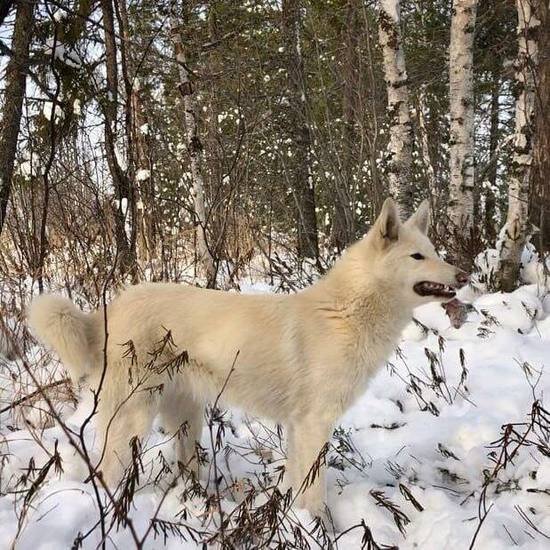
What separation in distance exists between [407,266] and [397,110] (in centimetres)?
348

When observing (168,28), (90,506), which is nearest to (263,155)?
(168,28)

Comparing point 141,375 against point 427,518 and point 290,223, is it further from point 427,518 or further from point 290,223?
point 290,223

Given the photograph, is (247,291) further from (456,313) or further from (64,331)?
(64,331)

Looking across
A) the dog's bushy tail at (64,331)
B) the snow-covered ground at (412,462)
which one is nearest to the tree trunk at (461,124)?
the snow-covered ground at (412,462)

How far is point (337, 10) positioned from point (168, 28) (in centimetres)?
335

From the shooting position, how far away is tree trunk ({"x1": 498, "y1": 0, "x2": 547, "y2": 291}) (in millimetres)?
4738

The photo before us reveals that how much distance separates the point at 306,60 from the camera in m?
11.5

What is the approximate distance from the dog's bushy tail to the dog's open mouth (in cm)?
188

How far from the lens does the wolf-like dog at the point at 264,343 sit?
2941mm

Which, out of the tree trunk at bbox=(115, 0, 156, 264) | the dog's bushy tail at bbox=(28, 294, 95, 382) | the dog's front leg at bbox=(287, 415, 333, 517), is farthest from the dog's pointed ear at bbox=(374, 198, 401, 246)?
the tree trunk at bbox=(115, 0, 156, 264)

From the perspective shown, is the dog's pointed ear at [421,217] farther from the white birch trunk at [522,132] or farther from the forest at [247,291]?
the white birch trunk at [522,132]

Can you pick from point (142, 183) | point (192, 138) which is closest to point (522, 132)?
point (142, 183)

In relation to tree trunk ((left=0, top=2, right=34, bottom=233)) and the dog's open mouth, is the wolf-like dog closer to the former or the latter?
the dog's open mouth

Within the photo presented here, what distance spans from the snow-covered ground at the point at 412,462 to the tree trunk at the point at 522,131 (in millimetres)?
657
